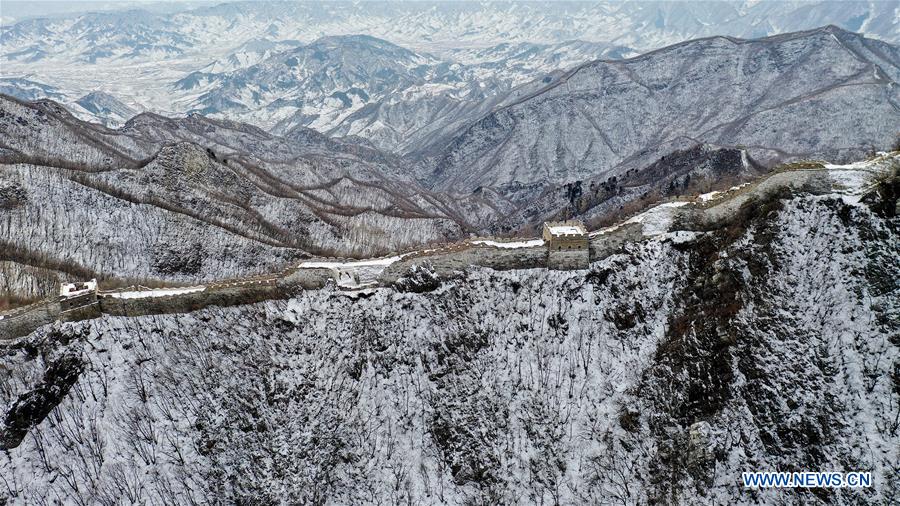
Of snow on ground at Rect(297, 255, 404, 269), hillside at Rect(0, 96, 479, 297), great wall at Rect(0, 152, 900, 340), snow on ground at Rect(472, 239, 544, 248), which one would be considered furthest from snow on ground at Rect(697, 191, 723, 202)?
hillside at Rect(0, 96, 479, 297)

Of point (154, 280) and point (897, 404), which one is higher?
point (154, 280)

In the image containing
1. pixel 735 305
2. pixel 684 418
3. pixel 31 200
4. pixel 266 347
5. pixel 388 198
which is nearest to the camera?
pixel 684 418

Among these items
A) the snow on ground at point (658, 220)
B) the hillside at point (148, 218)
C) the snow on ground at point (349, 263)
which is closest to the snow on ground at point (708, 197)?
the snow on ground at point (658, 220)

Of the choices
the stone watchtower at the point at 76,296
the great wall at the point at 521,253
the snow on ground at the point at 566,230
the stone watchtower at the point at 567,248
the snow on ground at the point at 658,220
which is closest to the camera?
the stone watchtower at the point at 76,296

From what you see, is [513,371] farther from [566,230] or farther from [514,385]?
[566,230]

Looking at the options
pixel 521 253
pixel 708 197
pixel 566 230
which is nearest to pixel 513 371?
pixel 521 253

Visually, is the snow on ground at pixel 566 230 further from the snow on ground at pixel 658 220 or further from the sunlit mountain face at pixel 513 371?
the snow on ground at pixel 658 220

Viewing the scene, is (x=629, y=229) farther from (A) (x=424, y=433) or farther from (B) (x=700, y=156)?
(B) (x=700, y=156)

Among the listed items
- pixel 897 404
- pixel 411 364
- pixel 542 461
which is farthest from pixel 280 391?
pixel 897 404
